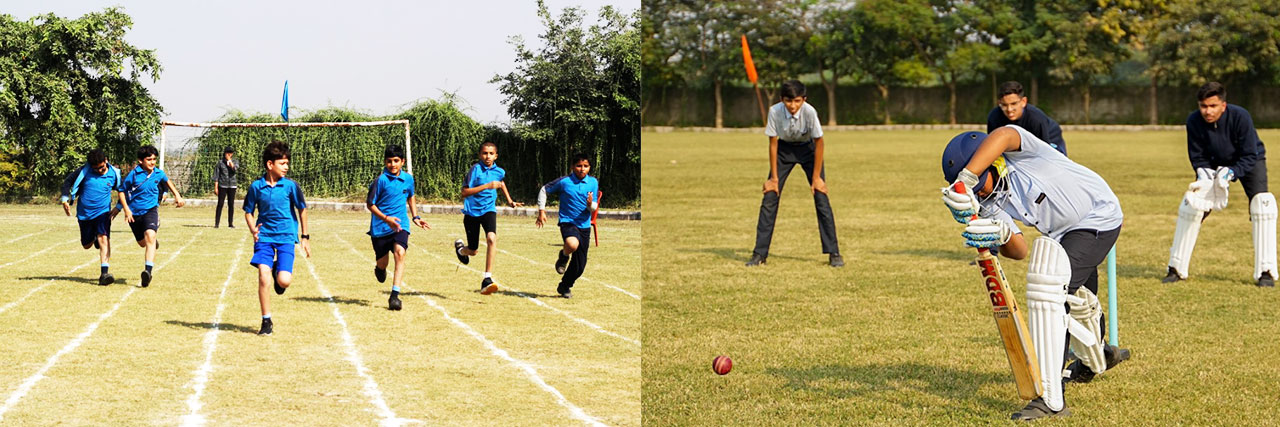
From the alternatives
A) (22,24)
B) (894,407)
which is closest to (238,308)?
(22,24)

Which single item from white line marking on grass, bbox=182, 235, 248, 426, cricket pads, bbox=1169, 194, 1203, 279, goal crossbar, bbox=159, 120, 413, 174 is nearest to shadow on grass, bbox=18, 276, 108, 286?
white line marking on grass, bbox=182, 235, 248, 426

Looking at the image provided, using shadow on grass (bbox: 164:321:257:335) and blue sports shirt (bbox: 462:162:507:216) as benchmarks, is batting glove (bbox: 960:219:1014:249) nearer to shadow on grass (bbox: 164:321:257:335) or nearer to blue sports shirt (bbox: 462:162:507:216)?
shadow on grass (bbox: 164:321:257:335)

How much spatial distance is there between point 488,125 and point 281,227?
301 inches

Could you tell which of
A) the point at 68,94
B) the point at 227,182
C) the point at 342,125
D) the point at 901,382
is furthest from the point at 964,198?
the point at 342,125

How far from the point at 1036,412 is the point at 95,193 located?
8.15 meters

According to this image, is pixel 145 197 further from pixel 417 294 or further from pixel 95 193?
pixel 417 294

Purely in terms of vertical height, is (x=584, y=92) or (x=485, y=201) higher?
(x=584, y=92)

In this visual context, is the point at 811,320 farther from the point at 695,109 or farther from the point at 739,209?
the point at 695,109

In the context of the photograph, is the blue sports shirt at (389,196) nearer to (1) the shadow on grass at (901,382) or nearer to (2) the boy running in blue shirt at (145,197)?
(2) the boy running in blue shirt at (145,197)

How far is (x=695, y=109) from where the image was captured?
5678 cm

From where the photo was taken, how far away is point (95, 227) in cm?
1059

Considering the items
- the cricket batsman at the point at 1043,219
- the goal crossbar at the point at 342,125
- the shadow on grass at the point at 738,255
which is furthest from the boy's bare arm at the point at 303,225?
the goal crossbar at the point at 342,125

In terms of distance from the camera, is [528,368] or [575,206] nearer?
[528,368]

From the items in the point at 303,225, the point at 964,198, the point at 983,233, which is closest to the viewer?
the point at 964,198
